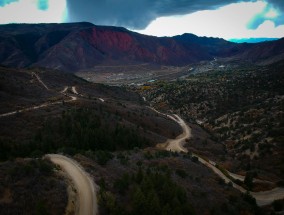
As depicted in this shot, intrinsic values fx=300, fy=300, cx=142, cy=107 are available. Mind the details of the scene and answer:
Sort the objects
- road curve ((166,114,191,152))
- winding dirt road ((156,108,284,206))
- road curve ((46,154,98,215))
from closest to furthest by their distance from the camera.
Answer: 1. road curve ((46,154,98,215))
2. winding dirt road ((156,108,284,206))
3. road curve ((166,114,191,152))

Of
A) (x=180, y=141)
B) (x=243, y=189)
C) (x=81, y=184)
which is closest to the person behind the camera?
(x=81, y=184)

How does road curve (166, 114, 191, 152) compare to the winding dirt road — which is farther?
road curve (166, 114, 191, 152)

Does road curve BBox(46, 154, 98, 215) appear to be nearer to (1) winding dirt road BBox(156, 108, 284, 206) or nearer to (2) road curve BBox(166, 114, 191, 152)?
(1) winding dirt road BBox(156, 108, 284, 206)

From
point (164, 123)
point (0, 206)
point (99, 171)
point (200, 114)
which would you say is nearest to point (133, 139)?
point (164, 123)

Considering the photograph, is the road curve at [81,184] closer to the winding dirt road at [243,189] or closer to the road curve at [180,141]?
the winding dirt road at [243,189]

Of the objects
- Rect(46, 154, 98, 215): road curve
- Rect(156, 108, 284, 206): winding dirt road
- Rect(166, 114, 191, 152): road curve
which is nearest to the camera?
Rect(46, 154, 98, 215): road curve

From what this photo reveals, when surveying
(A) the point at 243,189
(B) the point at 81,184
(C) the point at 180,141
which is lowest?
(C) the point at 180,141

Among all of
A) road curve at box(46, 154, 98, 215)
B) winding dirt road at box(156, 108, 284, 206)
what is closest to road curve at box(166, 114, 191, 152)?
winding dirt road at box(156, 108, 284, 206)

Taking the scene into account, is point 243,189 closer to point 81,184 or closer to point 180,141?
point 180,141

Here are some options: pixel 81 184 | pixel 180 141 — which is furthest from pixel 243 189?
pixel 81 184

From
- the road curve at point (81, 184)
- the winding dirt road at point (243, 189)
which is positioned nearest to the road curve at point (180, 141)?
the winding dirt road at point (243, 189)

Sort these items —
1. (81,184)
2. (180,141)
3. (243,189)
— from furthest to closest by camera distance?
(180,141) → (243,189) → (81,184)
